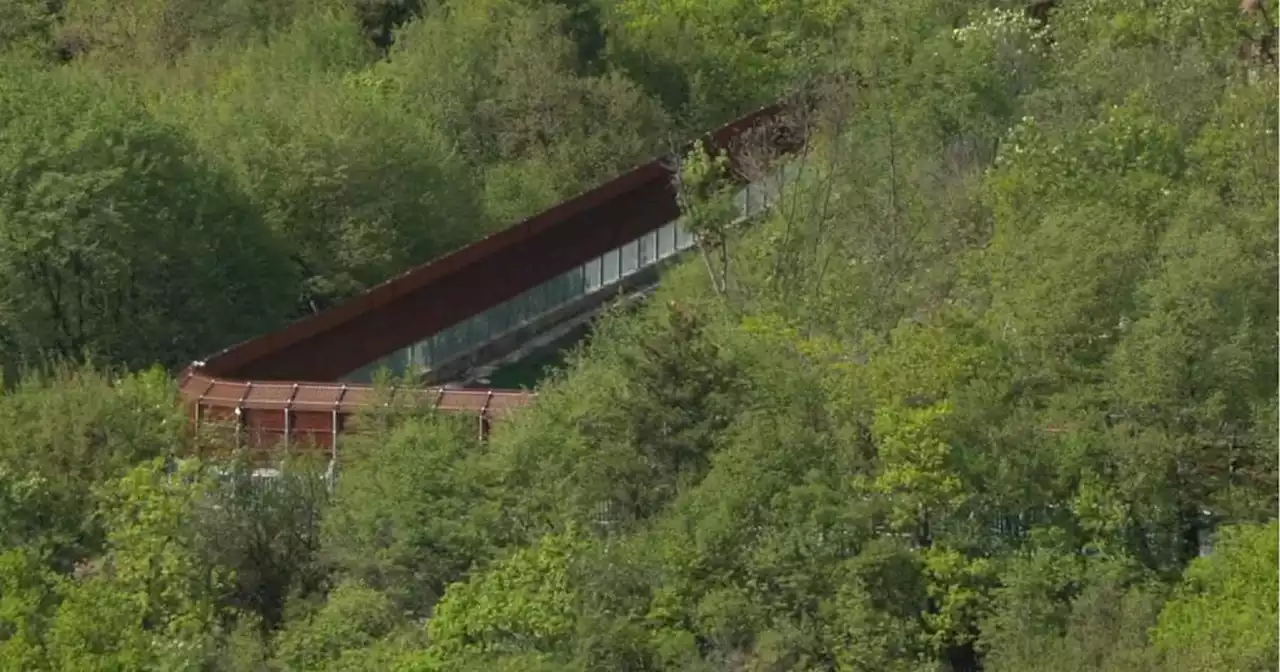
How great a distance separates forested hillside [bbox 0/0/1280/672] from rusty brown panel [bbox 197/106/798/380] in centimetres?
141

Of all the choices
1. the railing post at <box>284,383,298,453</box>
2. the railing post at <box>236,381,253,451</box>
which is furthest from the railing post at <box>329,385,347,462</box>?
the railing post at <box>236,381,253,451</box>

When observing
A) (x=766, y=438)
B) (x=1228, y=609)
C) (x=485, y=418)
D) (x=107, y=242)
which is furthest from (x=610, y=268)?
(x=1228, y=609)

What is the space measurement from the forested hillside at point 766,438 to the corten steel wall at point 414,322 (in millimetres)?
1286

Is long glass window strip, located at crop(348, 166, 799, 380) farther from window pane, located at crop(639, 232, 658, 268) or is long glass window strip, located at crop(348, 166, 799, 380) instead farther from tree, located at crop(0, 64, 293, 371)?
tree, located at crop(0, 64, 293, 371)

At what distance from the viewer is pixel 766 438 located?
2764 cm

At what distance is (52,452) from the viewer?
30.5 meters

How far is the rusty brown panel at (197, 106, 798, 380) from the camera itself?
38531mm

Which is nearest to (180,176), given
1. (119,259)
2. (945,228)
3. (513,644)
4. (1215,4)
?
(119,259)

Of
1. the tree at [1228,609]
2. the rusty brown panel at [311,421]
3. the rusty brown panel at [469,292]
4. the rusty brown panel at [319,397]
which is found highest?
the rusty brown panel at [469,292]

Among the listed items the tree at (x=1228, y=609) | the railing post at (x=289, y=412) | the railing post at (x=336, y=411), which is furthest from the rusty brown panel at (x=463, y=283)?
the tree at (x=1228, y=609)

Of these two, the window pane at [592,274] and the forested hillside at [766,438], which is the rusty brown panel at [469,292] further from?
the forested hillside at [766,438]

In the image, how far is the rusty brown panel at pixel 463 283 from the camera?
3853 centimetres

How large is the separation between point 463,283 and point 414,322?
1.80m

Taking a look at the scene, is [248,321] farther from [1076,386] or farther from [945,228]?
[1076,386]
